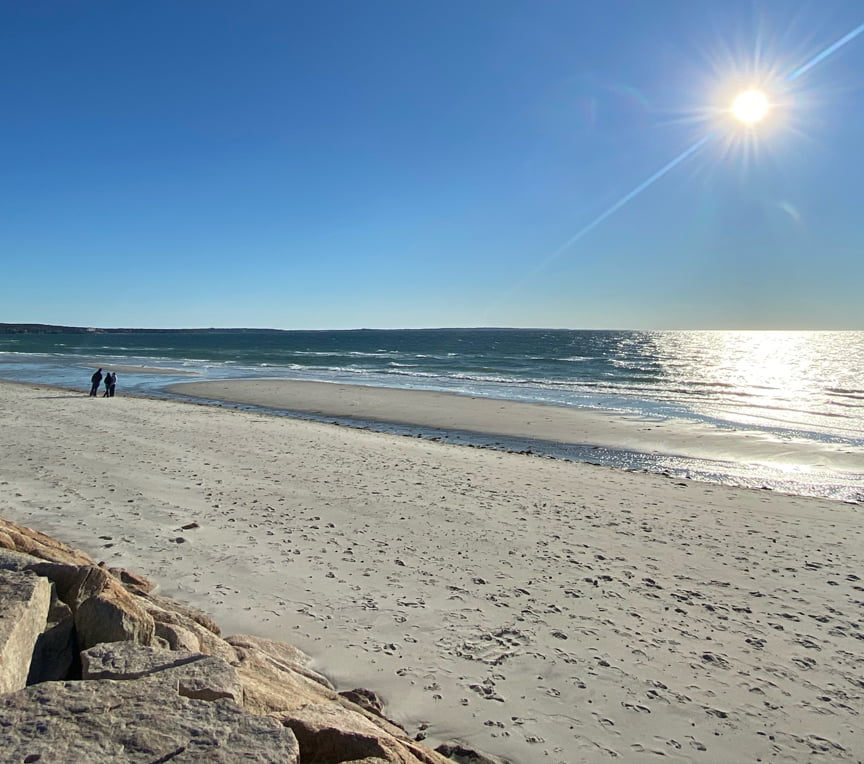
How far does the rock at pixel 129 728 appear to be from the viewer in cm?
222

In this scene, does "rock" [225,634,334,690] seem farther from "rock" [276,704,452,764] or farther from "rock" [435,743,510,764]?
"rock" [276,704,452,764]

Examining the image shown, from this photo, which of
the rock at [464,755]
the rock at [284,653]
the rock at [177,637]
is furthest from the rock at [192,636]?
the rock at [464,755]

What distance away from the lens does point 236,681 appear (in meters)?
2.92

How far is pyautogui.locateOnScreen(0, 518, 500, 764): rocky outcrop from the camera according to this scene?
2.30 meters

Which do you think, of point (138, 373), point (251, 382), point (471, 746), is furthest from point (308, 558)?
point (138, 373)

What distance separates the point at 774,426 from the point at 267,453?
1948 centimetres

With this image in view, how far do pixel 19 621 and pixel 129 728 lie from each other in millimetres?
1142

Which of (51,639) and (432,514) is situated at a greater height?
(51,639)

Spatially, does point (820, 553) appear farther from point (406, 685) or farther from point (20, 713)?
point (20, 713)

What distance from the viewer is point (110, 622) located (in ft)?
11.1

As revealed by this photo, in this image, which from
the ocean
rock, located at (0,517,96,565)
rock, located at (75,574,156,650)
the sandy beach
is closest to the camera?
rock, located at (75,574,156,650)

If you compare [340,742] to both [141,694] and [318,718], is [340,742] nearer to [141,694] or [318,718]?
[318,718]

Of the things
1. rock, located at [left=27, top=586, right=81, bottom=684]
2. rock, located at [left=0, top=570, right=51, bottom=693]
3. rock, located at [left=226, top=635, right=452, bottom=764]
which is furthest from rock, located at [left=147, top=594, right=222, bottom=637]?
rock, located at [left=0, top=570, right=51, bottom=693]

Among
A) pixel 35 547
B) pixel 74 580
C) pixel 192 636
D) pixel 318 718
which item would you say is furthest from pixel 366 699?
pixel 35 547
